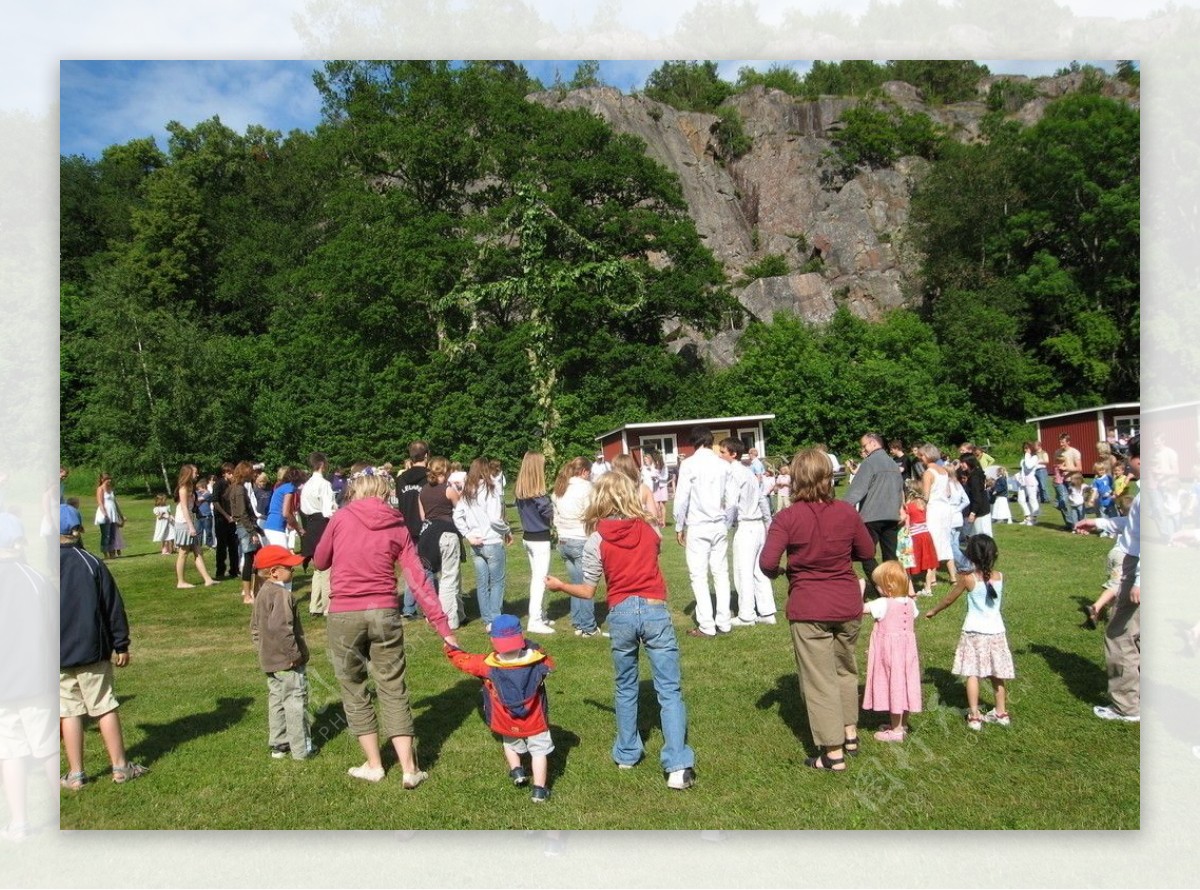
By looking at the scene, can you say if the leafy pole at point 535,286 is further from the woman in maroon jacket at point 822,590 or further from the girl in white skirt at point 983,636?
the woman in maroon jacket at point 822,590

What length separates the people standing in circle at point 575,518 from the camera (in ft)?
31.4

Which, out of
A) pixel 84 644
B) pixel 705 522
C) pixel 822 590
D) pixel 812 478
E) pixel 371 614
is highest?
pixel 812 478

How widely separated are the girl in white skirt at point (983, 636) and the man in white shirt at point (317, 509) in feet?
23.9

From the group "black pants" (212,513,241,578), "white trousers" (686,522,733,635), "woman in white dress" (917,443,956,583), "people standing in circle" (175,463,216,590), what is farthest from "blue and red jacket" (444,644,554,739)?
"black pants" (212,513,241,578)

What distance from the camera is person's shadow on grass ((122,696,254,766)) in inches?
263

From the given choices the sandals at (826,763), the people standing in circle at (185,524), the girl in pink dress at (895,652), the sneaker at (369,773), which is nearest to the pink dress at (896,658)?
the girl in pink dress at (895,652)

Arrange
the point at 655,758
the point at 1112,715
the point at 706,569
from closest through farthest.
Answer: the point at 655,758, the point at 1112,715, the point at 706,569

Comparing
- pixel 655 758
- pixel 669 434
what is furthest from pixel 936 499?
pixel 669 434

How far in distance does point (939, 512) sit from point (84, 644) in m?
9.90

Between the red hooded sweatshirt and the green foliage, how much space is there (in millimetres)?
74580

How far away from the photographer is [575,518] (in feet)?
31.6

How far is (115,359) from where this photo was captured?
13008 mm

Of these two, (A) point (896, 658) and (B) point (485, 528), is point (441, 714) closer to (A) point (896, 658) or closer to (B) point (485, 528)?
(B) point (485, 528)

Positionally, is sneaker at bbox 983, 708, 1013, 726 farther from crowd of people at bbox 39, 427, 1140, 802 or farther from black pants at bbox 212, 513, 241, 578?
black pants at bbox 212, 513, 241, 578
